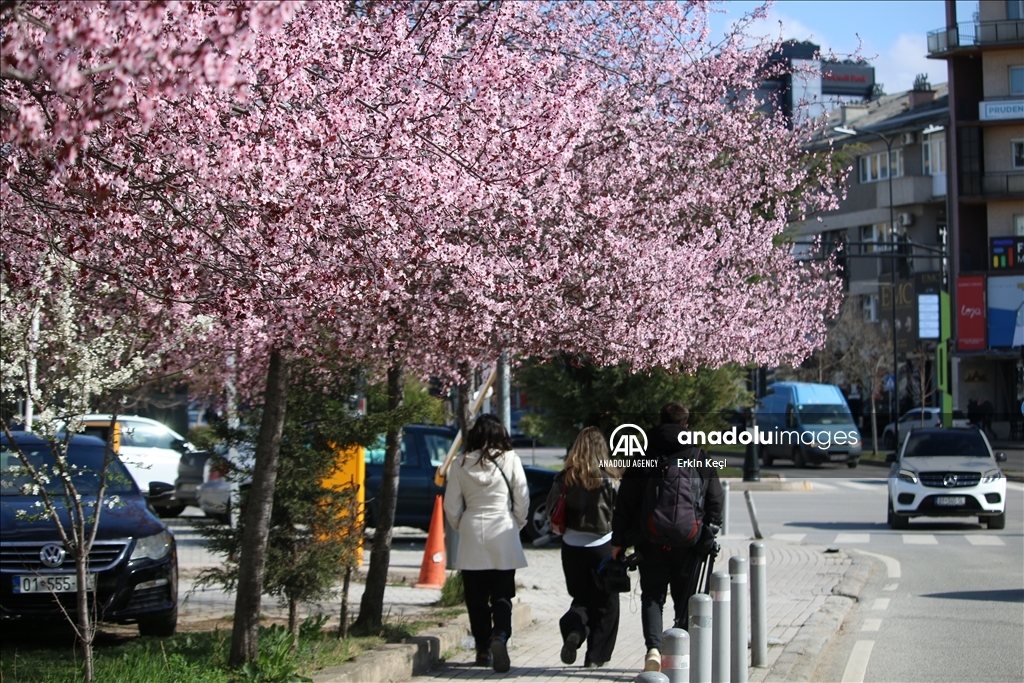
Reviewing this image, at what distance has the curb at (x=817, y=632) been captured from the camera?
8820 mm

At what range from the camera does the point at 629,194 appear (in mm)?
9648

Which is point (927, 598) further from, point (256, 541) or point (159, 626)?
point (256, 541)

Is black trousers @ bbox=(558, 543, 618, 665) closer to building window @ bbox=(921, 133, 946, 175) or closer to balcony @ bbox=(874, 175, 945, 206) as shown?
building window @ bbox=(921, 133, 946, 175)

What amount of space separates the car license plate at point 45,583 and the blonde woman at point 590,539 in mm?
3578

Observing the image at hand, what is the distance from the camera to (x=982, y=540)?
19453 millimetres

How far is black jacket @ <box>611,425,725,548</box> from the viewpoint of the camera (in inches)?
330

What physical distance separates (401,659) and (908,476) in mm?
14962

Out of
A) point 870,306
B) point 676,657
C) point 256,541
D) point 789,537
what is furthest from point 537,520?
point 870,306

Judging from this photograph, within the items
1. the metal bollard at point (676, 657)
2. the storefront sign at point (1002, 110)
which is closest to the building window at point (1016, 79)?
the storefront sign at point (1002, 110)

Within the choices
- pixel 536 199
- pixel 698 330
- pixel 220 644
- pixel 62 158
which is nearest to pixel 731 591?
pixel 536 199

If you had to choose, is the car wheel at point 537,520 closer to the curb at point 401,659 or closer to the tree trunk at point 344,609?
the curb at point 401,659

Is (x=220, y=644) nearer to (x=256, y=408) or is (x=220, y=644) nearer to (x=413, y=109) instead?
(x=256, y=408)

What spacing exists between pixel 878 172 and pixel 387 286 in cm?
6795

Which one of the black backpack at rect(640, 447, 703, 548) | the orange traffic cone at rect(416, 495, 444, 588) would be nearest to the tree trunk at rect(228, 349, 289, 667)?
the black backpack at rect(640, 447, 703, 548)
